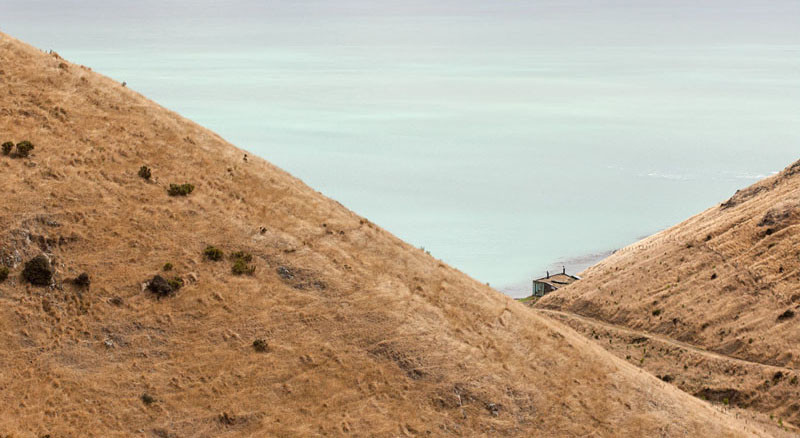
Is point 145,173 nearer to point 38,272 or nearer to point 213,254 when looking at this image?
point 213,254

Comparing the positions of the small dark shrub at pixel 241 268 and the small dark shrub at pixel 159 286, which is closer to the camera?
the small dark shrub at pixel 159 286

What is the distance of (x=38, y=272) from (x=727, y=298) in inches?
2842

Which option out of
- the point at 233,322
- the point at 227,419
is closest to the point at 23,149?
the point at 233,322

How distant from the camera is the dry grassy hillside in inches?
1831

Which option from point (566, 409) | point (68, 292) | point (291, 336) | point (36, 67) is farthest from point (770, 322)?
point (36, 67)

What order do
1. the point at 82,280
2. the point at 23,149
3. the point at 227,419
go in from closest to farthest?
1. the point at 227,419
2. the point at 82,280
3. the point at 23,149

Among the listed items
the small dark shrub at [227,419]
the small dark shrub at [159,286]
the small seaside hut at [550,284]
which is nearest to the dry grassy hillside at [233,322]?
the small dark shrub at [227,419]

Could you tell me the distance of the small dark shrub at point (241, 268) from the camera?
5409 centimetres

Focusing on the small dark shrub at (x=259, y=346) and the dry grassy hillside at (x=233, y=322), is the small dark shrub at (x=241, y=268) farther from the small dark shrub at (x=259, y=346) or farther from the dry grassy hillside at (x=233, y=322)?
the small dark shrub at (x=259, y=346)

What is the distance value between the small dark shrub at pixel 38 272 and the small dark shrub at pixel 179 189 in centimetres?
1088

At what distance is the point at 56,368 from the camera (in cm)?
4559

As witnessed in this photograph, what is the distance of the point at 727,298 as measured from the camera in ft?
296

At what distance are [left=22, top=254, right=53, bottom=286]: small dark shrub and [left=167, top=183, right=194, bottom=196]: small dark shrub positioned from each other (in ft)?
35.7

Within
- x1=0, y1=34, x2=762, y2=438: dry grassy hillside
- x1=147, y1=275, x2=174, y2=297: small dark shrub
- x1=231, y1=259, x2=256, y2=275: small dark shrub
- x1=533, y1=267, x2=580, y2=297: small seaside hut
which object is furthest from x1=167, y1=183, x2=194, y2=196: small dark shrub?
x1=533, y1=267, x2=580, y2=297: small seaside hut
